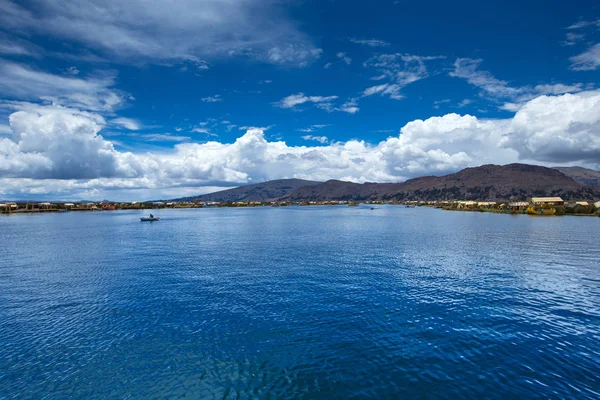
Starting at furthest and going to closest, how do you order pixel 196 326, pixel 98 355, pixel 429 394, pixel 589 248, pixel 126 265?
pixel 589 248, pixel 126 265, pixel 196 326, pixel 98 355, pixel 429 394

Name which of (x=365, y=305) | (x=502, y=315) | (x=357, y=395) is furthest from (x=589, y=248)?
(x=357, y=395)

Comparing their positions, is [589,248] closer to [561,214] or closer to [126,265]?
[126,265]

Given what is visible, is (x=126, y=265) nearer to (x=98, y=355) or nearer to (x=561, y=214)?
(x=98, y=355)

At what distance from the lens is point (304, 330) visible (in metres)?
29.0

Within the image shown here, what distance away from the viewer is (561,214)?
19362cm

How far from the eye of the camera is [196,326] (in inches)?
1182

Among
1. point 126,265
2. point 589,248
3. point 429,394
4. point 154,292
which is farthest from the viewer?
point 589,248

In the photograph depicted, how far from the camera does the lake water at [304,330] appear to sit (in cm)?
2097

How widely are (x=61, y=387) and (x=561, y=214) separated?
799 ft

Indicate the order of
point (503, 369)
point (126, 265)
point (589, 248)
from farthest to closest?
point (589, 248) < point (126, 265) < point (503, 369)

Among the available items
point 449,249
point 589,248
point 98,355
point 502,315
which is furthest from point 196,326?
point 589,248

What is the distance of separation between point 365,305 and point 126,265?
148ft

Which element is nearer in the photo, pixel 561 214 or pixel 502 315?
pixel 502 315

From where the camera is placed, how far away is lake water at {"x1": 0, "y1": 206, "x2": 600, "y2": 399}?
20969 millimetres
